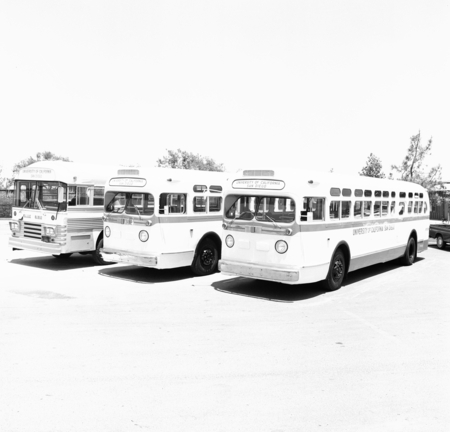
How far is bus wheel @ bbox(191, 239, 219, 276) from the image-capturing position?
496 inches

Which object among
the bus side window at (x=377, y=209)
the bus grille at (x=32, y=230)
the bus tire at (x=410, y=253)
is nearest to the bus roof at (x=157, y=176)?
the bus grille at (x=32, y=230)

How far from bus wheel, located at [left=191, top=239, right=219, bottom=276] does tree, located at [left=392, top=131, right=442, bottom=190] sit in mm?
22682

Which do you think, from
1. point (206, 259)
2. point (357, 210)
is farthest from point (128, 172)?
point (357, 210)

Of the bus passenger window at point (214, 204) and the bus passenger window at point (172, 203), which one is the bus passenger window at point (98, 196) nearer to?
the bus passenger window at point (172, 203)

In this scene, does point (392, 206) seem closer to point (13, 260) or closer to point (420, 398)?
point (420, 398)

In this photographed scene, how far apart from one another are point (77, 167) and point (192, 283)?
4.72 meters

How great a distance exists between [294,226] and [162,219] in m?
3.26

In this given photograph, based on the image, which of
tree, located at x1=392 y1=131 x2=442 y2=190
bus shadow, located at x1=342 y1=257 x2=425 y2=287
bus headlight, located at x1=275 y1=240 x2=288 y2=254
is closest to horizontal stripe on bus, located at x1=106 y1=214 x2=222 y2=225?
bus headlight, located at x1=275 y1=240 x2=288 y2=254

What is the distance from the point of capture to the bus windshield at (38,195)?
13305mm

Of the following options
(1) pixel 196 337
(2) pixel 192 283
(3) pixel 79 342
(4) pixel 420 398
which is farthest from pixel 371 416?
(2) pixel 192 283

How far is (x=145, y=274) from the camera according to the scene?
12.9 metres

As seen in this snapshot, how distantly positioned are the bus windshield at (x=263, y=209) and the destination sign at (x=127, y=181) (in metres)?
2.25

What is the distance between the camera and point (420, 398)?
17.5ft

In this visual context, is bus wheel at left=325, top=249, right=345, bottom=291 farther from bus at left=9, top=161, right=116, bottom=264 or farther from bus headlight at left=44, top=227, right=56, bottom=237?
bus headlight at left=44, top=227, right=56, bottom=237
